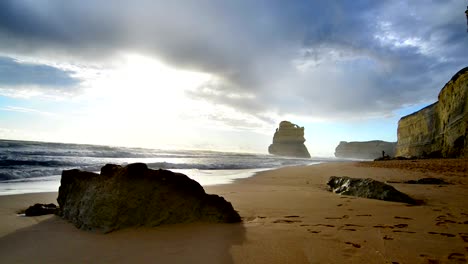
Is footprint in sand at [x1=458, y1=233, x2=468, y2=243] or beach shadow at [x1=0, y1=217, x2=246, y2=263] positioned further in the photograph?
footprint in sand at [x1=458, y1=233, x2=468, y2=243]

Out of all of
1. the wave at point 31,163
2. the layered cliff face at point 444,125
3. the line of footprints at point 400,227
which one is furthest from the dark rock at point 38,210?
the layered cliff face at point 444,125

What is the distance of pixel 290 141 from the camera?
111 metres

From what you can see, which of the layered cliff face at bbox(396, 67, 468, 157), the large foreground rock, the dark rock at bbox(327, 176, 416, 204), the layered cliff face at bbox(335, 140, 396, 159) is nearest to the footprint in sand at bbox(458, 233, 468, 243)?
the dark rock at bbox(327, 176, 416, 204)

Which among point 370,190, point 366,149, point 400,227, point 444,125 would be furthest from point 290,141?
point 400,227

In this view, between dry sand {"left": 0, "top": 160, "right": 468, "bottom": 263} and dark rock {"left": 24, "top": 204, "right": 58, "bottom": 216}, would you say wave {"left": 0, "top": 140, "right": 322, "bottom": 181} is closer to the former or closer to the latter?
dark rock {"left": 24, "top": 204, "right": 58, "bottom": 216}

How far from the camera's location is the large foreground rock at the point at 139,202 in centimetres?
323

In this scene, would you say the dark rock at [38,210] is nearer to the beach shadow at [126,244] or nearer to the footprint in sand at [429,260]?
the beach shadow at [126,244]

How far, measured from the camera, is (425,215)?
141 inches

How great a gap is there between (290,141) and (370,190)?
107712mm

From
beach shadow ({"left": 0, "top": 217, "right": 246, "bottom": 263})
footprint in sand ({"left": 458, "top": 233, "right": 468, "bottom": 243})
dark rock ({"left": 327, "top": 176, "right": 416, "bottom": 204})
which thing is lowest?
beach shadow ({"left": 0, "top": 217, "right": 246, "bottom": 263})

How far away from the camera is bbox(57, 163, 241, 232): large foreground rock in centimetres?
323

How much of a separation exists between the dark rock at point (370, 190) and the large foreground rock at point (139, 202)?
312cm

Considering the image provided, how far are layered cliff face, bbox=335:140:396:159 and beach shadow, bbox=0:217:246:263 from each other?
117 meters

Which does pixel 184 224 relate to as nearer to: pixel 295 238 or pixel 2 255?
pixel 295 238
